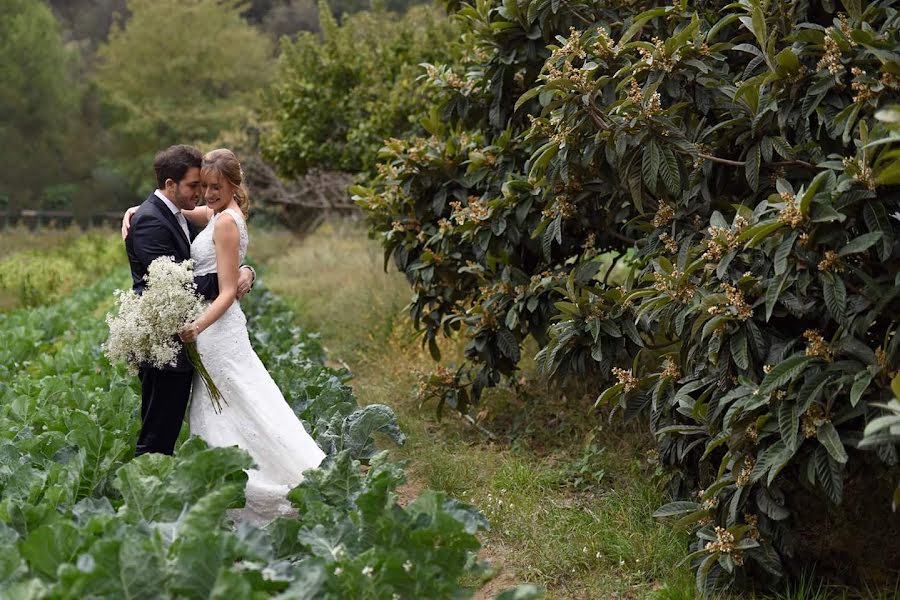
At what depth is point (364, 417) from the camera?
532 cm

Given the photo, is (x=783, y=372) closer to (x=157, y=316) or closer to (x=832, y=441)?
(x=832, y=441)

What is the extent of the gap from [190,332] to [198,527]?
5.59 ft

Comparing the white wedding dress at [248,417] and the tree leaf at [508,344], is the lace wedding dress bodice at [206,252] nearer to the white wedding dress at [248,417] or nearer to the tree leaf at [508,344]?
the white wedding dress at [248,417]

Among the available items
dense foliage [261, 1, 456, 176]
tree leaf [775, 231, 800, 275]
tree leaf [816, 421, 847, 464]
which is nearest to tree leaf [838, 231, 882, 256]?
tree leaf [775, 231, 800, 275]

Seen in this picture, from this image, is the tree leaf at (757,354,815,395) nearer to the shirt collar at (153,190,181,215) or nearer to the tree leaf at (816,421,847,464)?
the tree leaf at (816,421,847,464)

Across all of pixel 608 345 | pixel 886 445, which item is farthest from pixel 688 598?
pixel 608 345

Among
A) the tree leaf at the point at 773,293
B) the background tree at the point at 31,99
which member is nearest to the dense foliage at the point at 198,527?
the tree leaf at the point at 773,293

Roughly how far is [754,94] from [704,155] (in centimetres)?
36

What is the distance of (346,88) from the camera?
1636cm

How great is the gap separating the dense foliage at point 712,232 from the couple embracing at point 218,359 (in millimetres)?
1576

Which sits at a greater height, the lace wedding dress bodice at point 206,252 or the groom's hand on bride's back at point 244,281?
the lace wedding dress bodice at point 206,252

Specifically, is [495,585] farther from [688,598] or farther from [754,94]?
[754,94]

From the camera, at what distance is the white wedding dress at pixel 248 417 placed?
491cm

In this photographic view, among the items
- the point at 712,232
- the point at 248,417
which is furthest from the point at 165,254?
the point at 712,232
